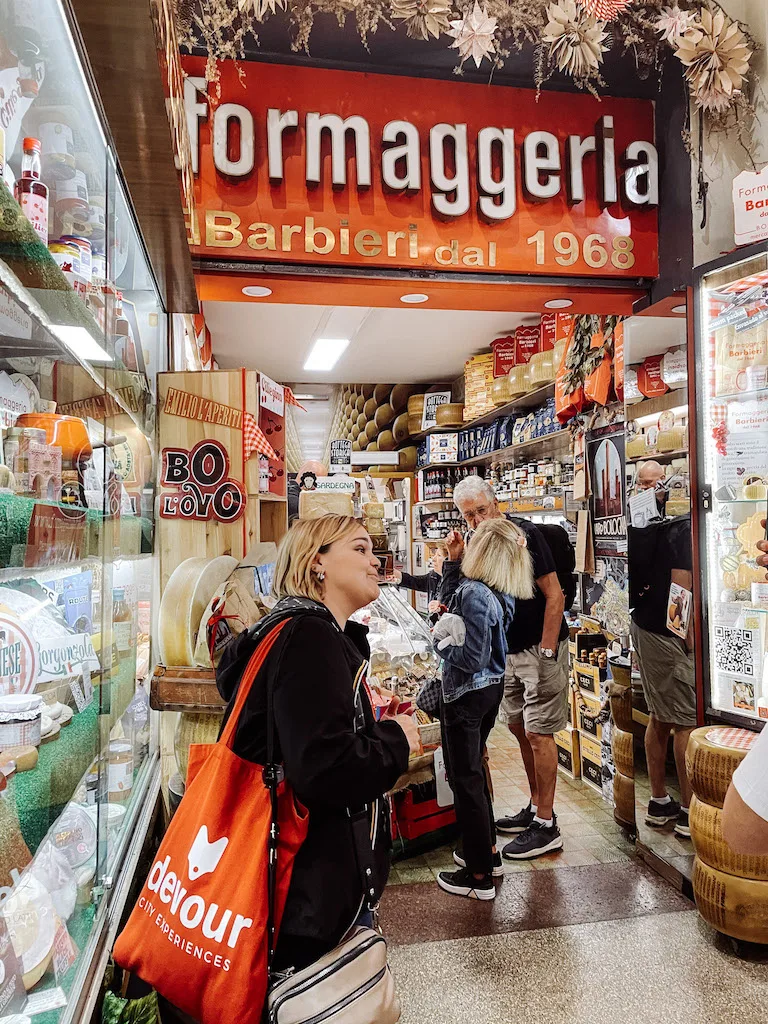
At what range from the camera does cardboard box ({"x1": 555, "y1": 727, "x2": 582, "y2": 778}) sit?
498 cm

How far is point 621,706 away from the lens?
4.00m

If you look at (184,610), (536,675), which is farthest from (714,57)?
(184,610)

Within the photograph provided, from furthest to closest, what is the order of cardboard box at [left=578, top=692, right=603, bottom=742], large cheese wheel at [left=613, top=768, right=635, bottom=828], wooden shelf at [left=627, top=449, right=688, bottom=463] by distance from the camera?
1. cardboard box at [left=578, top=692, right=603, bottom=742]
2. large cheese wheel at [left=613, top=768, right=635, bottom=828]
3. wooden shelf at [left=627, top=449, right=688, bottom=463]

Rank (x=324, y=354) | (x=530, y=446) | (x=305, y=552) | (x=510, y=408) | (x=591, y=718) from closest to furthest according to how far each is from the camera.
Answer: (x=305, y=552) → (x=591, y=718) → (x=530, y=446) → (x=510, y=408) → (x=324, y=354)

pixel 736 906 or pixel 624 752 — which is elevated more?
pixel 624 752

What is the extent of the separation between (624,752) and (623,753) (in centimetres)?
1

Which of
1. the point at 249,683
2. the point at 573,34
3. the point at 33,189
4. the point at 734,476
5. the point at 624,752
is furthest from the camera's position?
the point at 624,752

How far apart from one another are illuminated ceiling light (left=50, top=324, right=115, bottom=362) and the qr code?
109 inches

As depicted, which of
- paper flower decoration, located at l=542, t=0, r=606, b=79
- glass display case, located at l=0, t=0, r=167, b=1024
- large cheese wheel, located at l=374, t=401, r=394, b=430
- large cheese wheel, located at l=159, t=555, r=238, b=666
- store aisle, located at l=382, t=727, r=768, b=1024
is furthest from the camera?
large cheese wheel, located at l=374, t=401, r=394, b=430

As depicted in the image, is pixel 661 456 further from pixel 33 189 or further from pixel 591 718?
pixel 33 189

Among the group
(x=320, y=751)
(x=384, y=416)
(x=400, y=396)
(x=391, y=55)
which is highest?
(x=391, y=55)

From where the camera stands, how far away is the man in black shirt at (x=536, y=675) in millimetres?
3984

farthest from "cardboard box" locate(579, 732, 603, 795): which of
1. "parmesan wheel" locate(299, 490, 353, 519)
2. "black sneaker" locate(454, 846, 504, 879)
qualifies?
"parmesan wheel" locate(299, 490, 353, 519)

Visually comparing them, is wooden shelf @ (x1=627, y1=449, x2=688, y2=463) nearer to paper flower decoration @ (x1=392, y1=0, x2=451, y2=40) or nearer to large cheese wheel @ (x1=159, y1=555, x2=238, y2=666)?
paper flower decoration @ (x1=392, y1=0, x2=451, y2=40)
